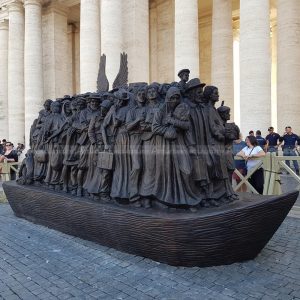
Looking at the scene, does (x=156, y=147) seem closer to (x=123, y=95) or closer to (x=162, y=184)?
(x=162, y=184)

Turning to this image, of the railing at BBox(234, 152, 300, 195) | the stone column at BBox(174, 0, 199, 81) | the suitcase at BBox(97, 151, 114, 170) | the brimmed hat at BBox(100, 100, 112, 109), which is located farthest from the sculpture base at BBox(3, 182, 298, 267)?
the stone column at BBox(174, 0, 199, 81)

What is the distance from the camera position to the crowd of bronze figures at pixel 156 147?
450 cm

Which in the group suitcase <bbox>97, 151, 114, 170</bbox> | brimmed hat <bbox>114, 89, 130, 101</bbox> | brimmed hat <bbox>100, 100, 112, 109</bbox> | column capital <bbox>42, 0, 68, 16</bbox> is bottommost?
suitcase <bbox>97, 151, 114, 170</bbox>

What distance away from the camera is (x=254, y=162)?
7605 mm

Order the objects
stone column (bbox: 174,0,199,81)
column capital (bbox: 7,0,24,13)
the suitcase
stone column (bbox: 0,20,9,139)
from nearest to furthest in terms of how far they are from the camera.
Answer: the suitcase → stone column (bbox: 174,0,199,81) → column capital (bbox: 7,0,24,13) → stone column (bbox: 0,20,9,139)

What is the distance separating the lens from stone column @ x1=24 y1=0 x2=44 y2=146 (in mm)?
22688

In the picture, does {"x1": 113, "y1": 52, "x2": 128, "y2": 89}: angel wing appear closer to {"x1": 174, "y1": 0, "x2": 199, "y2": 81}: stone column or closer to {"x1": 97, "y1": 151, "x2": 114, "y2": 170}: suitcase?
{"x1": 97, "y1": 151, "x2": 114, "y2": 170}: suitcase

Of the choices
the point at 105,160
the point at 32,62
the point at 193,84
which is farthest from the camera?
the point at 32,62

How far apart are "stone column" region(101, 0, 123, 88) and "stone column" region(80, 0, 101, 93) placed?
1.35 meters

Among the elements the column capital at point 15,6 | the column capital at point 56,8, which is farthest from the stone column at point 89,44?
the column capital at point 15,6

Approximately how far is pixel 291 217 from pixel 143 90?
163 inches

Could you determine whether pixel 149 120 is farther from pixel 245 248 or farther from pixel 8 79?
pixel 8 79

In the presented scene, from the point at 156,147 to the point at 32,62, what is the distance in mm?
20546

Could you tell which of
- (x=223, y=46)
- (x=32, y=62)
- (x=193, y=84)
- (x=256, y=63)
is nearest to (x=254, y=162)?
(x=193, y=84)
